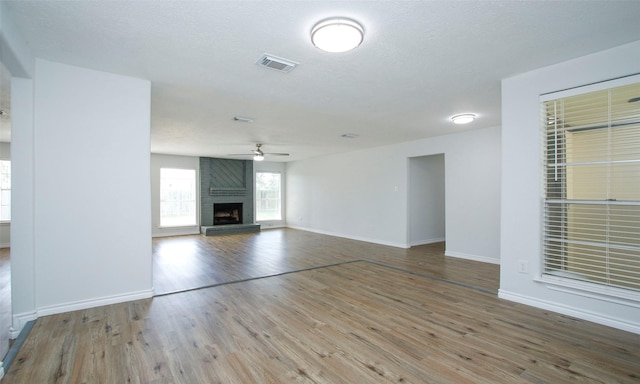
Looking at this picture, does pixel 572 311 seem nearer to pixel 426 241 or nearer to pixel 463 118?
pixel 463 118

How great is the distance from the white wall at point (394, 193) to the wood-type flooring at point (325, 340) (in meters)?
2.01

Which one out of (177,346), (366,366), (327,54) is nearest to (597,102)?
(327,54)

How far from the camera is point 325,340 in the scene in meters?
2.46

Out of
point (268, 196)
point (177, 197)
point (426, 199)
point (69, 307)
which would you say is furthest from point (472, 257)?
point (177, 197)

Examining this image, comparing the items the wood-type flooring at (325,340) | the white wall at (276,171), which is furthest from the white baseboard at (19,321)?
the white wall at (276,171)

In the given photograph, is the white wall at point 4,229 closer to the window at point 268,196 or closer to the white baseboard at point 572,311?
the window at point 268,196

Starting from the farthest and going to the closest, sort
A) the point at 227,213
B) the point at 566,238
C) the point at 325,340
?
the point at 227,213
the point at 566,238
the point at 325,340

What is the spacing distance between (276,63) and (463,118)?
3.24m

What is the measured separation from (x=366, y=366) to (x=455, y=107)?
363 cm

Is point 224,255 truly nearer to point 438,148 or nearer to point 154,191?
point 154,191

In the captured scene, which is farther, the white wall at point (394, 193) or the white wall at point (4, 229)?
the white wall at point (4, 229)

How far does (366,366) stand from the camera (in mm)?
2084

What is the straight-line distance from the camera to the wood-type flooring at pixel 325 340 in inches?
78.5

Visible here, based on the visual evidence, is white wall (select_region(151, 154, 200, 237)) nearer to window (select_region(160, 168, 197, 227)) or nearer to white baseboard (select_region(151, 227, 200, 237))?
white baseboard (select_region(151, 227, 200, 237))
